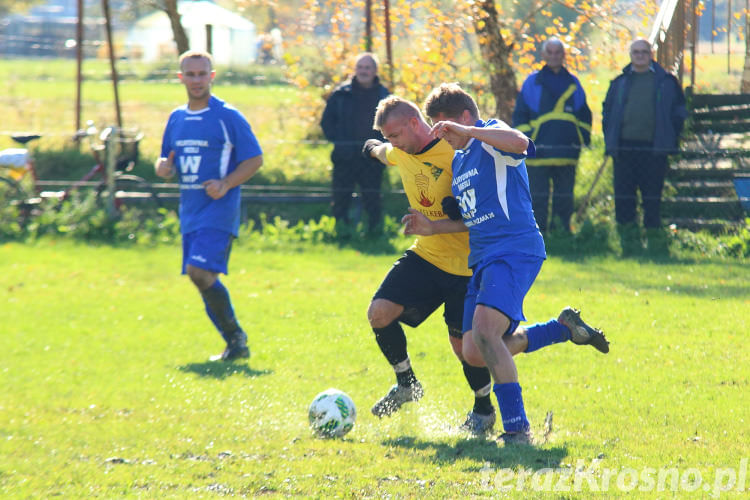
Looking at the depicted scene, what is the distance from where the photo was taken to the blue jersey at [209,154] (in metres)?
7.48

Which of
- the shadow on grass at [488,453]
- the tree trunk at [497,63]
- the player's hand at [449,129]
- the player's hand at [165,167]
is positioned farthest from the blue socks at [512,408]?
the tree trunk at [497,63]

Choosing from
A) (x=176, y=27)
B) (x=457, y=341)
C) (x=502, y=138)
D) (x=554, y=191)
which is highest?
(x=176, y=27)

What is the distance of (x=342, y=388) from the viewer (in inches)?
255

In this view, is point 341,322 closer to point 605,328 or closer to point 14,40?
point 605,328

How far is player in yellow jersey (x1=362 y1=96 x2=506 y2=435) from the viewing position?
5398mm

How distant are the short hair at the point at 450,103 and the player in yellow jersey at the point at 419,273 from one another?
24 centimetres

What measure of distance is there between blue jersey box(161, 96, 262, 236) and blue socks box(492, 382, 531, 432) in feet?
10.2

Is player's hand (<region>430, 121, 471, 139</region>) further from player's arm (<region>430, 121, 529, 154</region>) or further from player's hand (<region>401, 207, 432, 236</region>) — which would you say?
player's hand (<region>401, 207, 432, 236</region>)

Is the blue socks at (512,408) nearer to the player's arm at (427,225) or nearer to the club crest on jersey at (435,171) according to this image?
the player's arm at (427,225)

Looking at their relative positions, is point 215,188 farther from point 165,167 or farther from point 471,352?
point 471,352


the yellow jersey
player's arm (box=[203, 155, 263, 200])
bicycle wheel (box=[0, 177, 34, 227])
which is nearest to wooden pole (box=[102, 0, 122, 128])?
bicycle wheel (box=[0, 177, 34, 227])

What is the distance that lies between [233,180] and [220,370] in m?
1.43

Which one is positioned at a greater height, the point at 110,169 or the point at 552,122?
the point at 552,122

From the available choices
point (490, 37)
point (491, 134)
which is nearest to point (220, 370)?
point (491, 134)
